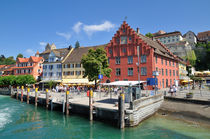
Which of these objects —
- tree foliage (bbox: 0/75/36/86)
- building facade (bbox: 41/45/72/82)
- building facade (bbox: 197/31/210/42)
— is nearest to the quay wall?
building facade (bbox: 41/45/72/82)

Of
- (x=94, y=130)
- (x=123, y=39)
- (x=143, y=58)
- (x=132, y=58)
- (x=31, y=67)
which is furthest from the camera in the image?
(x=31, y=67)

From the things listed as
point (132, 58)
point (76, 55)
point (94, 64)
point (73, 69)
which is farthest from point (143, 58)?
point (76, 55)

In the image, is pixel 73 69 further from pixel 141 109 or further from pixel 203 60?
pixel 203 60

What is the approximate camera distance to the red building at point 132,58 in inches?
1469

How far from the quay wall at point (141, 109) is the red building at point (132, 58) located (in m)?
15.6

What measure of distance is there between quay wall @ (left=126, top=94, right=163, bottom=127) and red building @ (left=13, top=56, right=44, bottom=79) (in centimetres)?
5329

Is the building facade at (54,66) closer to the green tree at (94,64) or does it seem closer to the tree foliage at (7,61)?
the green tree at (94,64)

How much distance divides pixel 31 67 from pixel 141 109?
5603 centimetres

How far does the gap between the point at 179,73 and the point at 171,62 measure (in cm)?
740

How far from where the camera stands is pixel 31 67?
203 feet

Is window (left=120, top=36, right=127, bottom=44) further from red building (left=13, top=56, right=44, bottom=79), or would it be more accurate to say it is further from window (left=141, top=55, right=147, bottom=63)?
red building (left=13, top=56, right=44, bottom=79)

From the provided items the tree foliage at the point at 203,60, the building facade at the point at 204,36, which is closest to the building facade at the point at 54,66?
the tree foliage at the point at 203,60

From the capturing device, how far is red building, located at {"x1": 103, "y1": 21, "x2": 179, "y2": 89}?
37.3 m

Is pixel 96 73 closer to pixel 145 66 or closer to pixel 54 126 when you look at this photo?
pixel 145 66
